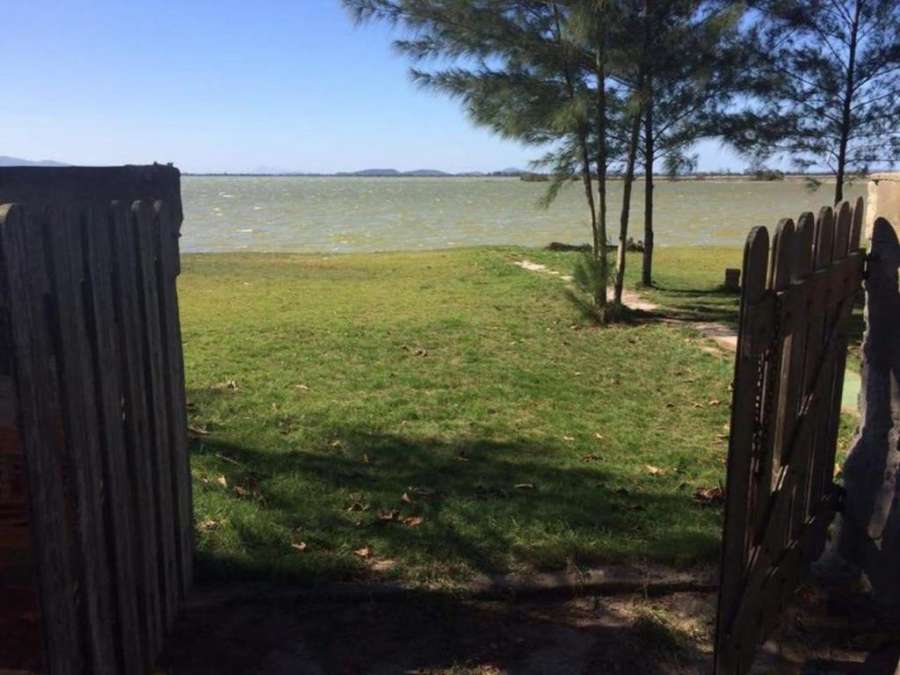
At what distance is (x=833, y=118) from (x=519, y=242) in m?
19.0

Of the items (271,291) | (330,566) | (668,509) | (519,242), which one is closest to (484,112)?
(271,291)

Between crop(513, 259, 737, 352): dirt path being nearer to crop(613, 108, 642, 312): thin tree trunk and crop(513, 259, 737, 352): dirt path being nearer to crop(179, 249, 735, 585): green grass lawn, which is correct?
crop(179, 249, 735, 585): green grass lawn

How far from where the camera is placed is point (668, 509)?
15.2 ft

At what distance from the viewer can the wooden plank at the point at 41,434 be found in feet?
6.68

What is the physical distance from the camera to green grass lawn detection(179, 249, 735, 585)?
4121 millimetres

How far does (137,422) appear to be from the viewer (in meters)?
2.91

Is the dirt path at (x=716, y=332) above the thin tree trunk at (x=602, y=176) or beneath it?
beneath

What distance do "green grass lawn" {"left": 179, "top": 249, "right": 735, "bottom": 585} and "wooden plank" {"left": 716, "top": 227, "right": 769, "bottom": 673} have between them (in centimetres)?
122

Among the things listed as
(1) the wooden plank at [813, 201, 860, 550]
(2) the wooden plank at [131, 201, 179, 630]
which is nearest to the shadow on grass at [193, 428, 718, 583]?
(2) the wooden plank at [131, 201, 179, 630]

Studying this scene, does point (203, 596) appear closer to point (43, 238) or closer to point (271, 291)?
point (43, 238)

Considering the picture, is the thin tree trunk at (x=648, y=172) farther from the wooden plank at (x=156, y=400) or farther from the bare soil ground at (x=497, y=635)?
the wooden plank at (x=156, y=400)

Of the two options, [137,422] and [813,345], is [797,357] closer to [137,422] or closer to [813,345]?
[813,345]

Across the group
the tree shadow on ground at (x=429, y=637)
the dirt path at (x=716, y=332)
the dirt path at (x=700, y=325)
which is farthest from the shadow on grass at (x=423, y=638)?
the dirt path at (x=700, y=325)

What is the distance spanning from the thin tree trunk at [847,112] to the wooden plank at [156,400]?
12.0 m
